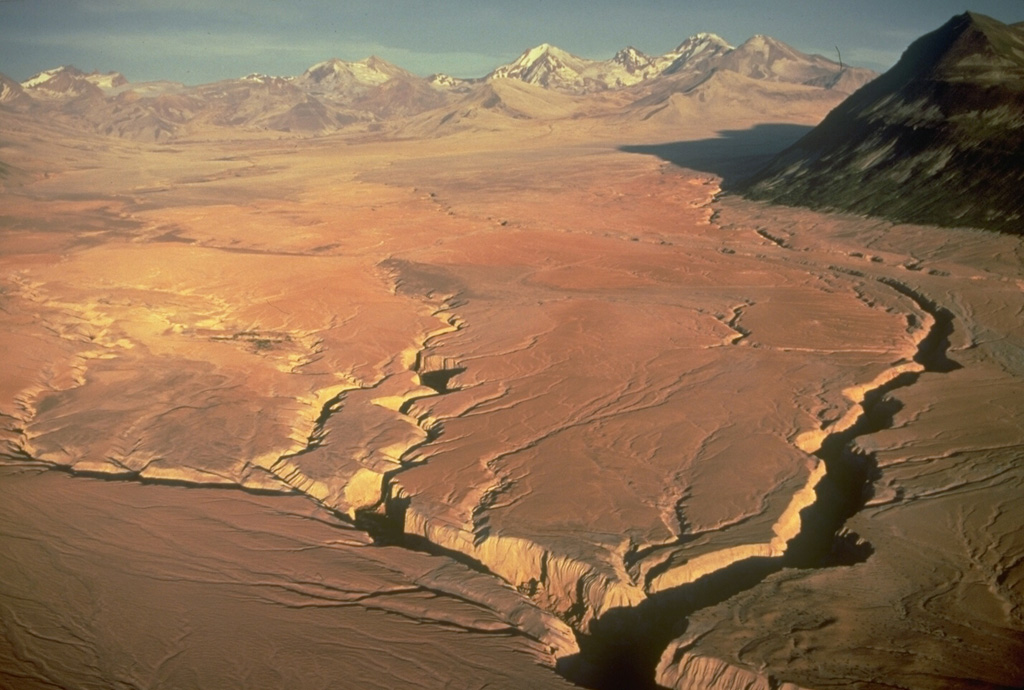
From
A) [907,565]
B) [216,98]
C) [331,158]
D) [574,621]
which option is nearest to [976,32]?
[907,565]

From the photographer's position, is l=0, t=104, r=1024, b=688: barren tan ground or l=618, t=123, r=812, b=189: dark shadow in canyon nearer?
l=0, t=104, r=1024, b=688: barren tan ground

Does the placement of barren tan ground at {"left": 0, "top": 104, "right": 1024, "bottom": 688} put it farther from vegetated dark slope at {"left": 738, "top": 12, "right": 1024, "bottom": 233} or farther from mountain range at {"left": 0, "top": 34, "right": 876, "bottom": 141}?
mountain range at {"left": 0, "top": 34, "right": 876, "bottom": 141}

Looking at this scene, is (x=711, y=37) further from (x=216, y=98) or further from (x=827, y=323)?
(x=827, y=323)

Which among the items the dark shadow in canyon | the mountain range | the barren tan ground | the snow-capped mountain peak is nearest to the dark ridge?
the barren tan ground

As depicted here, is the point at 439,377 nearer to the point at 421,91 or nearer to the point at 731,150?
the point at 731,150

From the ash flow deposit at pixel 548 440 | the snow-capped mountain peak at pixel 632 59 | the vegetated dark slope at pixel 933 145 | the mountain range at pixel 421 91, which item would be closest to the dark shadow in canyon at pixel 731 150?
the vegetated dark slope at pixel 933 145

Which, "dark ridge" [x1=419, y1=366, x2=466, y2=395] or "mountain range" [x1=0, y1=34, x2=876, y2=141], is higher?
"mountain range" [x1=0, y1=34, x2=876, y2=141]
